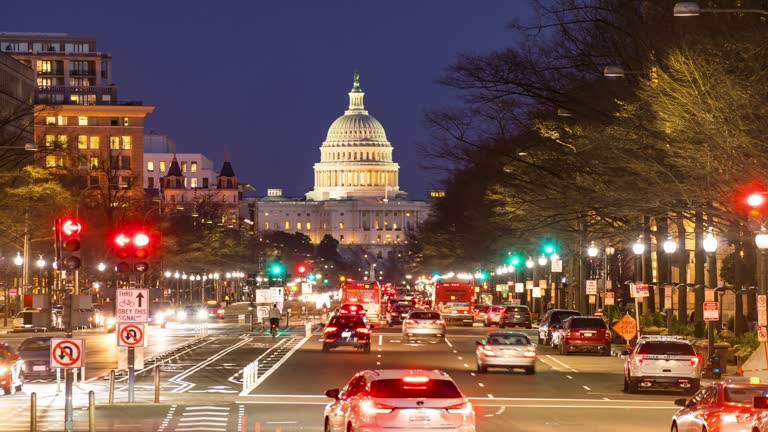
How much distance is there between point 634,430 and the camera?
2673 centimetres

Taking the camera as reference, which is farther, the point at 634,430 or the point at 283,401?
the point at 283,401

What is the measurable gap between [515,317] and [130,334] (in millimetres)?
58047

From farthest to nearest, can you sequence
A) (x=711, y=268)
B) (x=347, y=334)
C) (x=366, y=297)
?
(x=366, y=297), (x=711, y=268), (x=347, y=334)

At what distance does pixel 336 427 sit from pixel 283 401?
11787mm

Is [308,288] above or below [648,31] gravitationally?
below

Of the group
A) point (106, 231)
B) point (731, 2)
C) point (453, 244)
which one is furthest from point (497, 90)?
point (453, 244)

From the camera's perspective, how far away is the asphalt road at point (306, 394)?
2786cm

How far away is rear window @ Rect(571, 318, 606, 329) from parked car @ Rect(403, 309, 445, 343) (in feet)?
38.2

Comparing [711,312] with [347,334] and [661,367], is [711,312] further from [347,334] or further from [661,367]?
[347,334]

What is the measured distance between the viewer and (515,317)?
87.1 m

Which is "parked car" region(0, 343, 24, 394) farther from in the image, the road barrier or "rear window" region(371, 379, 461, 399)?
"rear window" region(371, 379, 461, 399)

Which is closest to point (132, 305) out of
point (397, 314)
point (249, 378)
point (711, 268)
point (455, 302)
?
point (249, 378)

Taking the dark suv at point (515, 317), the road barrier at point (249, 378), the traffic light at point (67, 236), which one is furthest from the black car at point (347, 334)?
the dark suv at point (515, 317)

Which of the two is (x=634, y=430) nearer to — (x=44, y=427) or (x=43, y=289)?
(x=44, y=427)
